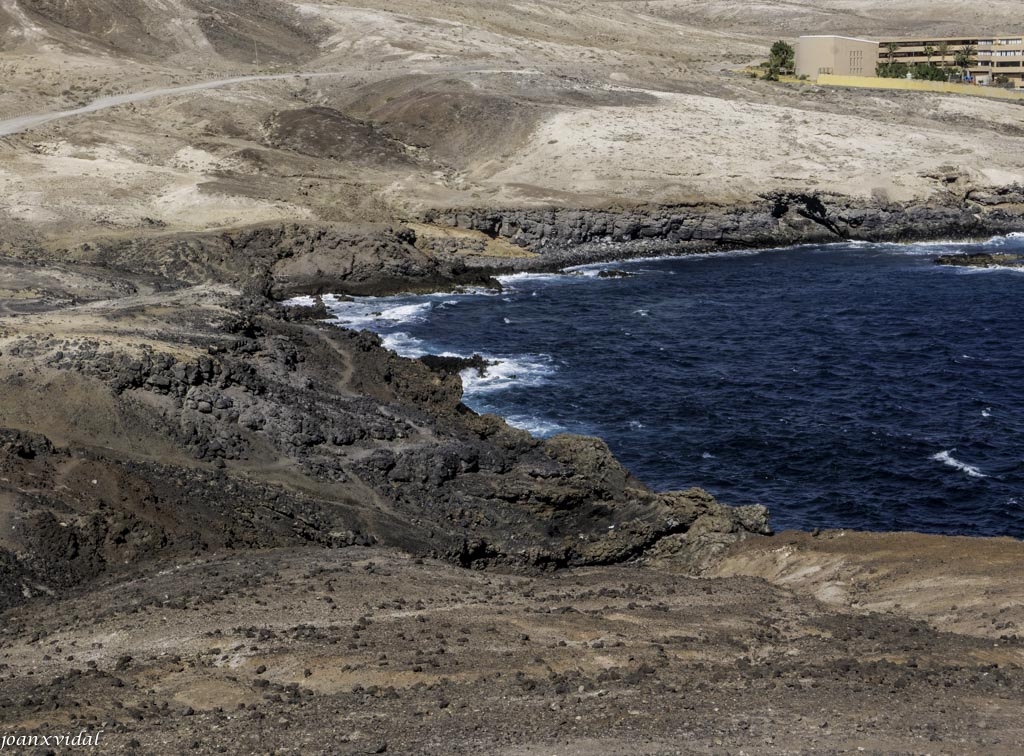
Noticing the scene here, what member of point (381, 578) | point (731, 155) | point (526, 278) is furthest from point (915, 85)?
point (381, 578)

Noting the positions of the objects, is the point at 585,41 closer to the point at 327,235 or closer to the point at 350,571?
the point at 327,235

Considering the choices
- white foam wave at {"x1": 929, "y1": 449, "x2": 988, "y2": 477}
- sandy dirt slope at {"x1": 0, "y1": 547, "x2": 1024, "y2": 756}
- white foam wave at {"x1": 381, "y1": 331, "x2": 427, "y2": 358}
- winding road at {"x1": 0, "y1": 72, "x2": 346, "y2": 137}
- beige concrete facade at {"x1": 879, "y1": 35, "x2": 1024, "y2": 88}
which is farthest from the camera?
beige concrete facade at {"x1": 879, "y1": 35, "x2": 1024, "y2": 88}

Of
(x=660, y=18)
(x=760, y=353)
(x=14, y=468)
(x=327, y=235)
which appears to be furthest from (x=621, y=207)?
(x=660, y=18)

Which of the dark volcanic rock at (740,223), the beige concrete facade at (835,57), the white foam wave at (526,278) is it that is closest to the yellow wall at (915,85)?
the beige concrete facade at (835,57)

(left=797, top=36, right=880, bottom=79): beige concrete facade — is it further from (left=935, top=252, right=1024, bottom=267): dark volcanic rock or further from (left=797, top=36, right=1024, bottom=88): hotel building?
(left=935, top=252, right=1024, bottom=267): dark volcanic rock

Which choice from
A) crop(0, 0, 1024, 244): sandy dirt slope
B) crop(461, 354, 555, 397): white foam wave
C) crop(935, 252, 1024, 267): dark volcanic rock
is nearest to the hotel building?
crop(0, 0, 1024, 244): sandy dirt slope

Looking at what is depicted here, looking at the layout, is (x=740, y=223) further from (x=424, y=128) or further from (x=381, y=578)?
(x=381, y=578)

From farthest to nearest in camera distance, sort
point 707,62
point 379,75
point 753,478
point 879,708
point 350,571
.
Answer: point 707,62, point 379,75, point 753,478, point 350,571, point 879,708
